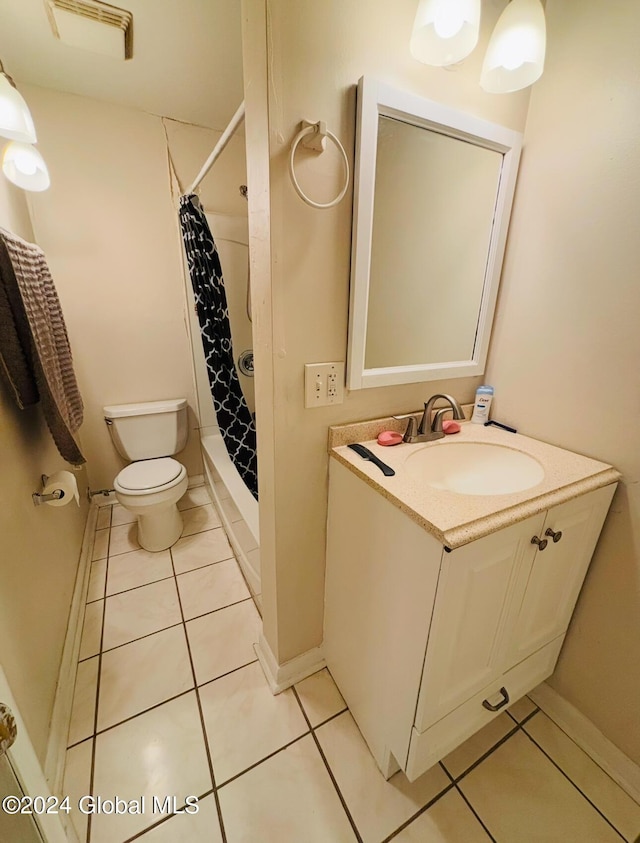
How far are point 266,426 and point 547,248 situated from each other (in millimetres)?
1044

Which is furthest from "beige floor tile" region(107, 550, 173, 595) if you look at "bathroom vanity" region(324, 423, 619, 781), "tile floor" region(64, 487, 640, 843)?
"bathroom vanity" region(324, 423, 619, 781)

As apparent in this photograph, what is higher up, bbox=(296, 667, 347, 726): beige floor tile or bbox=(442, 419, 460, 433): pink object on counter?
bbox=(442, 419, 460, 433): pink object on counter

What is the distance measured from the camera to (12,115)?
3.39ft

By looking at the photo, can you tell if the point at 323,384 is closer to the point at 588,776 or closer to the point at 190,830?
the point at 190,830

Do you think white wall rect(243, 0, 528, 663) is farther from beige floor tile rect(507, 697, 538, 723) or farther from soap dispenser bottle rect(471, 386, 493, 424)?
beige floor tile rect(507, 697, 538, 723)

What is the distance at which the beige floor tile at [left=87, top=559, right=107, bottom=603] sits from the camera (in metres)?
1.64

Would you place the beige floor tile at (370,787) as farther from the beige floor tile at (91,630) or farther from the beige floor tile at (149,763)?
the beige floor tile at (91,630)

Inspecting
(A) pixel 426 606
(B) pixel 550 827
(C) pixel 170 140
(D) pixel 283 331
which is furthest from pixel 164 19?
(B) pixel 550 827

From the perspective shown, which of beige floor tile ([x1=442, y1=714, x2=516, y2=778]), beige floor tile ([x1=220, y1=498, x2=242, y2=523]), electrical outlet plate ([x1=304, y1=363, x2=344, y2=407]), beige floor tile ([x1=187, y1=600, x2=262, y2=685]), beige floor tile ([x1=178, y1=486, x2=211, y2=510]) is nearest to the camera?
electrical outlet plate ([x1=304, y1=363, x2=344, y2=407])

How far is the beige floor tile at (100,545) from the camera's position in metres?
1.89

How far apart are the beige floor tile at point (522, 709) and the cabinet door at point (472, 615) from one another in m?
0.48

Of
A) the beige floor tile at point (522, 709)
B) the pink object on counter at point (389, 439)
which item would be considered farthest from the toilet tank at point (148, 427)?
the beige floor tile at point (522, 709)

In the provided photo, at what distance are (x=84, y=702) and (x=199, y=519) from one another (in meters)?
1.08

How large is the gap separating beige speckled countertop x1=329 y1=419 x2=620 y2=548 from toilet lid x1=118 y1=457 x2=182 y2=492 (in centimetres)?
123
